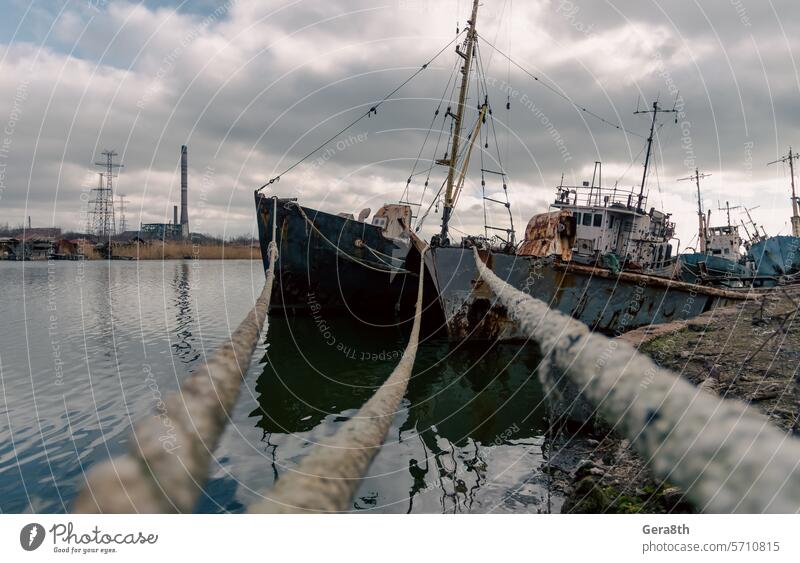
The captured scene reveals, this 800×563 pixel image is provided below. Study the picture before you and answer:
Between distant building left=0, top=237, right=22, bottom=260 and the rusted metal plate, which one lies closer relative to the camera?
the rusted metal plate

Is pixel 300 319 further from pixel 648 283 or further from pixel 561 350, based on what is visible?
pixel 561 350

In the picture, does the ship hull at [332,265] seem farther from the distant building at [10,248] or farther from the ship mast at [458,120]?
the distant building at [10,248]

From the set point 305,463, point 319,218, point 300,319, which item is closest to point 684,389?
point 305,463

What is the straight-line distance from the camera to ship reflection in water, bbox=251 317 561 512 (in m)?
5.71

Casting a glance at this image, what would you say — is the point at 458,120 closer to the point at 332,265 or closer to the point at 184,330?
the point at 332,265

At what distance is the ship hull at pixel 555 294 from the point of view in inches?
527

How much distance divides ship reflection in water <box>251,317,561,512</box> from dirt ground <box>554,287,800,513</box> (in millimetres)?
731

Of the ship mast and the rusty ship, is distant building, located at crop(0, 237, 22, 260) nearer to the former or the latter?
the rusty ship

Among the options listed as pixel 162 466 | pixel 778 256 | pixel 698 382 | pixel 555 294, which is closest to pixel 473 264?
pixel 555 294

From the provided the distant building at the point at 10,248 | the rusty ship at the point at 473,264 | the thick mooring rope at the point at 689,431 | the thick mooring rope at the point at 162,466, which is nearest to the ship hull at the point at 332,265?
the rusty ship at the point at 473,264

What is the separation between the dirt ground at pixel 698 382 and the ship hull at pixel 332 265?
9654 mm

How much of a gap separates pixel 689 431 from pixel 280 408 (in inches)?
323

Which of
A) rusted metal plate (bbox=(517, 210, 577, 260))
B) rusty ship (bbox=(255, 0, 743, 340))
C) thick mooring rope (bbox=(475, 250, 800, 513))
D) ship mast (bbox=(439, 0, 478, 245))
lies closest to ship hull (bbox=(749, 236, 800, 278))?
rusty ship (bbox=(255, 0, 743, 340))

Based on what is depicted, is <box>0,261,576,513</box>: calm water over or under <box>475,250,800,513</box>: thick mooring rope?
under
